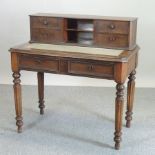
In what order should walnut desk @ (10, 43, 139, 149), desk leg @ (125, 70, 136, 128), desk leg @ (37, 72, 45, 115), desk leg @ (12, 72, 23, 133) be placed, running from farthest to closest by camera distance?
desk leg @ (37, 72, 45, 115)
desk leg @ (125, 70, 136, 128)
desk leg @ (12, 72, 23, 133)
walnut desk @ (10, 43, 139, 149)

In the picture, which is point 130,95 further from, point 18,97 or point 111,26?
point 18,97

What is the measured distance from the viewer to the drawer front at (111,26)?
2.25 meters

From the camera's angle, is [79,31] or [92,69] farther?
[79,31]

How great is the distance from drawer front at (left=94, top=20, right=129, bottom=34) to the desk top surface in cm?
14

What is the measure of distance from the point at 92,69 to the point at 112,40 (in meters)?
0.31

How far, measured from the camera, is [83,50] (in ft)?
7.42

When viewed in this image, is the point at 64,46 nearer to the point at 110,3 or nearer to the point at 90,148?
the point at 90,148

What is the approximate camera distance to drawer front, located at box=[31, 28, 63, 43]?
243cm

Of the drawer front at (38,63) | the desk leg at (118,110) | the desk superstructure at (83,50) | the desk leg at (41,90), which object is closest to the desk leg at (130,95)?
the desk superstructure at (83,50)

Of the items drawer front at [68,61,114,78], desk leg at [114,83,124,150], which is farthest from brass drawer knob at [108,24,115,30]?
desk leg at [114,83,124,150]

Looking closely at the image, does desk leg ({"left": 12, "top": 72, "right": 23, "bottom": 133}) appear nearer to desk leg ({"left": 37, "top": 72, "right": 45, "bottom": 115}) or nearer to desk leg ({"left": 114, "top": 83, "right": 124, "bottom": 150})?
desk leg ({"left": 37, "top": 72, "right": 45, "bottom": 115})

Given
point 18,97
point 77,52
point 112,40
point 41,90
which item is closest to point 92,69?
point 77,52

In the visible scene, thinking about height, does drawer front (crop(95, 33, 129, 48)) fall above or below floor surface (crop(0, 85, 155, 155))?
above

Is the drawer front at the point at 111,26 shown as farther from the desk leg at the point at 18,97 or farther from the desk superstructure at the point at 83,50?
the desk leg at the point at 18,97
